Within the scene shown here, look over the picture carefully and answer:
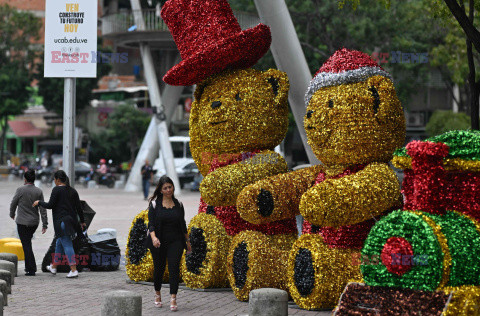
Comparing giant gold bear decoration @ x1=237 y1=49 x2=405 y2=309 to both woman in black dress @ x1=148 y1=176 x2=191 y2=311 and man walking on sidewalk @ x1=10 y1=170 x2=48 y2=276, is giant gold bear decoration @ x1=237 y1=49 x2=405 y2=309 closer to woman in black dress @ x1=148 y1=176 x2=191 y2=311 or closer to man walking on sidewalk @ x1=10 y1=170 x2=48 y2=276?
woman in black dress @ x1=148 y1=176 x2=191 y2=311

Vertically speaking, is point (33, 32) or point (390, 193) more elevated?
Result: point (33, 32)

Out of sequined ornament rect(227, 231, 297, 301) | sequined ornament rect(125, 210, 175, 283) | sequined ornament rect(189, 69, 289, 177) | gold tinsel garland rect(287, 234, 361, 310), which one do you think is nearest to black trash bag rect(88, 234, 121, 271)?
sequined ornament rect(125, 210, 175, 283)

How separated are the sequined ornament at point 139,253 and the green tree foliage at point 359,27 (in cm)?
1792

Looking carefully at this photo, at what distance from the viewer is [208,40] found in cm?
892

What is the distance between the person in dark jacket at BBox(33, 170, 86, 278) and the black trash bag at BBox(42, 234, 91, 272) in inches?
16.3

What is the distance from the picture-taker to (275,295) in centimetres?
705

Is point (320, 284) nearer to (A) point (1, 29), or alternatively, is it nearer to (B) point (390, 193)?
(B) point (390, 193)

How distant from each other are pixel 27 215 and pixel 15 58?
34.0 meters

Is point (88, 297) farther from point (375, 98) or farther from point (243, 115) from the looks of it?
point (375, 98)

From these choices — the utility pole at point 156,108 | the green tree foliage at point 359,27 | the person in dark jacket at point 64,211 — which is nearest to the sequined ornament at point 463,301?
the person in dark jacket at point 64,211

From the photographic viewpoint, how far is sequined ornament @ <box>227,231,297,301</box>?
320 inches

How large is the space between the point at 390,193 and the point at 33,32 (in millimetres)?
37005

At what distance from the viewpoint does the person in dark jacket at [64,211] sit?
10180mm

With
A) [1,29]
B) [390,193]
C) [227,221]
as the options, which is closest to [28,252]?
[227,221]
